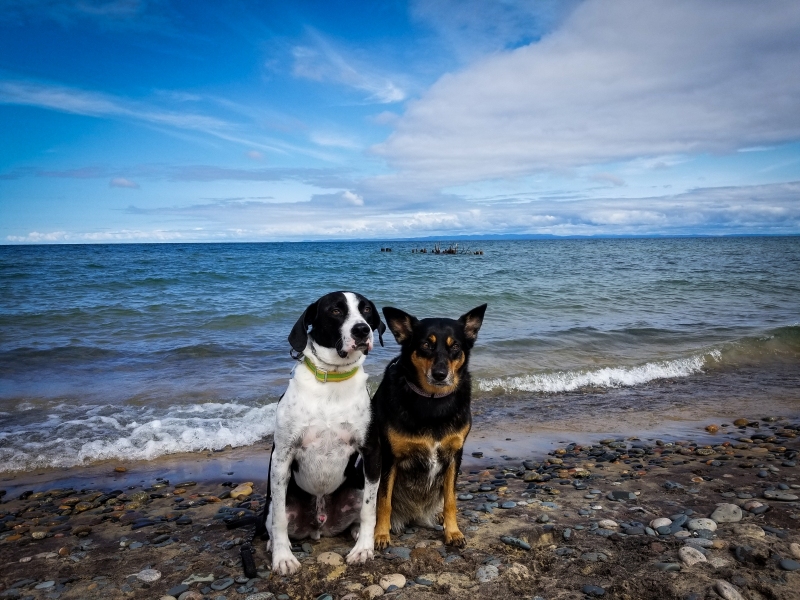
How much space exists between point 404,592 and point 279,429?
135cm

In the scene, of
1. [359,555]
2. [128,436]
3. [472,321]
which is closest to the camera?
[359,555]

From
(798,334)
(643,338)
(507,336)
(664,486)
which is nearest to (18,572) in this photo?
(664,486)

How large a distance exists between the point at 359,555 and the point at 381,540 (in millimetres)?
258

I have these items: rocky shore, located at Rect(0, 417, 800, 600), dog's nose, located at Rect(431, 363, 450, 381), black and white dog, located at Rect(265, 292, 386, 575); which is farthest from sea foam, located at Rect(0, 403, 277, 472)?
dog's nose, located at Rect(431, 363, 450, 381)

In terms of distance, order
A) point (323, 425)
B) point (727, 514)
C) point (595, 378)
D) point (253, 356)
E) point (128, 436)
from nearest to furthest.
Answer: point (323, 425), point (727, 514), point (128, 436), point (595, 378), point (253, 356)

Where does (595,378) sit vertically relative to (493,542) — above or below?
below

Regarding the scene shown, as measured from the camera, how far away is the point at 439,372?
3814 mm

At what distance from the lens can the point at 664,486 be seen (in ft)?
16.5

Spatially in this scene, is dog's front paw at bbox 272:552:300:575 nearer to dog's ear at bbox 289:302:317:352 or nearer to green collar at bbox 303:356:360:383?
green collar at bbox 303:356:360:383

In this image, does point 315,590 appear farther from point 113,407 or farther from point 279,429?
point 113,407

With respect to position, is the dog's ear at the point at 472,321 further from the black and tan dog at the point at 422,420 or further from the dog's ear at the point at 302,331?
the dog's ear at the point at 302,331

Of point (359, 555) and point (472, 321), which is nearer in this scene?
point (359, 555)

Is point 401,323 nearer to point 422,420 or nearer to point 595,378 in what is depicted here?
point 422,420

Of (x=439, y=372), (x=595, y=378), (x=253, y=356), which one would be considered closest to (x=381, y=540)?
(x=439, y=372)
